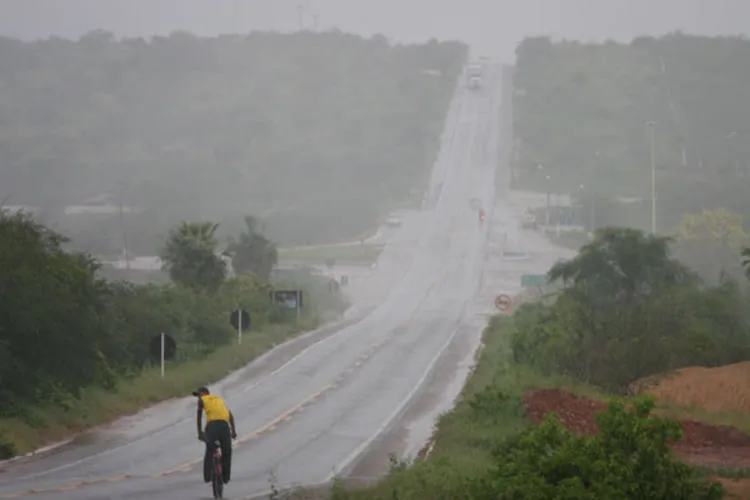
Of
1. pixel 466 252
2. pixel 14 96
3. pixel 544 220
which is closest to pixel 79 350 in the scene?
pixel 466 252

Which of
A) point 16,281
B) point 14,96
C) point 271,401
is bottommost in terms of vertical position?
point 271,401

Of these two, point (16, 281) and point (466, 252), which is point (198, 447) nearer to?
point (16, 281)

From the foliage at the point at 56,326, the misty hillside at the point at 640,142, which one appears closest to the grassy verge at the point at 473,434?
the foliage at the point at 56,326

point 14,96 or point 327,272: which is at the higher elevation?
point 14,96

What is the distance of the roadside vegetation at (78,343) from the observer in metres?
28.5

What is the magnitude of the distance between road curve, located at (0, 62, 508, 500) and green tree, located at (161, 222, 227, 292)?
17.1ft

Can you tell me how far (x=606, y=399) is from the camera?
1147 inches

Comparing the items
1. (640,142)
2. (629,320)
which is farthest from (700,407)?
(640,142)

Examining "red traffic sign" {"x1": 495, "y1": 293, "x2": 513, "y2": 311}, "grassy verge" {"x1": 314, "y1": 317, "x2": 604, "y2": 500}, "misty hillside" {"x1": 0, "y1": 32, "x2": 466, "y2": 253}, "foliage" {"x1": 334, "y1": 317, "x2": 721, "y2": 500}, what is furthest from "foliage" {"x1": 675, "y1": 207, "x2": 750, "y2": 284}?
"foliage" {"x1": 334, "y1": 317, "x2": 721, "y2": 500}

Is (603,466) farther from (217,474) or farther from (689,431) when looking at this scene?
(689,431)

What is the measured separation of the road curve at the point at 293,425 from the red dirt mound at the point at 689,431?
3.48 meters

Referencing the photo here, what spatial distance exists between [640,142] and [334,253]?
6780 centimetres

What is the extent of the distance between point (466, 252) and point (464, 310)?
2665cm

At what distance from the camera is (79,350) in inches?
1209
